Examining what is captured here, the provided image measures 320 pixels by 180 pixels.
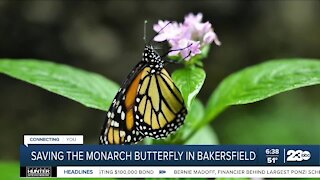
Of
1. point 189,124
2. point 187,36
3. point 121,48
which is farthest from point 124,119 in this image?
point 121,48

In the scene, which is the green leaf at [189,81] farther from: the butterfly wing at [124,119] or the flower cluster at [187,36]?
the butterfly wing at [124,119]

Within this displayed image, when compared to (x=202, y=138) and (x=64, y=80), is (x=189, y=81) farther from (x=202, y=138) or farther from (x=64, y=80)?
(x=202, y=138)

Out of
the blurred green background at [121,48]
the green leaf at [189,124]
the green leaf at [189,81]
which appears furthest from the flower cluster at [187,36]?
the blurred green background at [121,48]

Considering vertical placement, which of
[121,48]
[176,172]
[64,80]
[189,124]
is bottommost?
[176,172]

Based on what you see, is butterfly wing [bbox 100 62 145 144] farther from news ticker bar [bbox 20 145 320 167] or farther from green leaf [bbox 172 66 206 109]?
green leaf [bbox 172 66 206 109]

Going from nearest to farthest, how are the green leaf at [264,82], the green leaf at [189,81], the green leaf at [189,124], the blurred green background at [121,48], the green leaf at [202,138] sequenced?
the green leaf at [189,81]
the green leaf at [264,82]
the green leaf at [189,124]
the green leaf at [202,138]
the blurred green background at [121,48]

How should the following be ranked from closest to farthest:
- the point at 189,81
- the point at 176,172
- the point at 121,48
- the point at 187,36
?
1. the point at 189,81
2. the point at 187,36
3. the point at 176,172
4. the point at 121,48

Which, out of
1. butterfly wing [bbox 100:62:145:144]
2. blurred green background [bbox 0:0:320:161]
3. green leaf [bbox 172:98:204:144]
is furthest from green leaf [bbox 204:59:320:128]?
blurred green background [bbox 0:0:320:161]

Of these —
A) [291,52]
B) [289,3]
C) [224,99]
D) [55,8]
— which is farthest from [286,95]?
[224,99]
